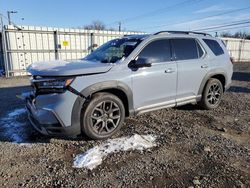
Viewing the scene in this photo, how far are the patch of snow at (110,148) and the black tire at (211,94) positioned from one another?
2133 millimetres

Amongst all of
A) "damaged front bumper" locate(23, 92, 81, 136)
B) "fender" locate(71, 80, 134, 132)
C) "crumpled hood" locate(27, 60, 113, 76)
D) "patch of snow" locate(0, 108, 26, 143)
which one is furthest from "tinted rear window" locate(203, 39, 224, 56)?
"patch of snow" locate(0, 108, 26, 143)

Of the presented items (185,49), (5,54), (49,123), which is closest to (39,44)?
(5,54)

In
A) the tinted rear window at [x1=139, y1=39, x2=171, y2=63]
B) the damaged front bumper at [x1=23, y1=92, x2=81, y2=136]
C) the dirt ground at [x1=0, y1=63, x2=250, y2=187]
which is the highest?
the tinted rear window at [x1=139, y1=39, x2=171, y2=63]

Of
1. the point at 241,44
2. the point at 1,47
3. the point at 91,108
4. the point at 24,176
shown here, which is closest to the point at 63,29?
the point at 1,47

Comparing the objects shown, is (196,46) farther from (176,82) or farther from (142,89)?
(142,89)

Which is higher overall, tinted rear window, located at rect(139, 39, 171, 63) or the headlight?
tinted rear window, located at rect(139, 39, 171, 63)

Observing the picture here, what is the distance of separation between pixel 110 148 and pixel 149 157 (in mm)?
673

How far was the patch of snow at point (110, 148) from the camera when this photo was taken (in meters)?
3.57

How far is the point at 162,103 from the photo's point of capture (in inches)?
197

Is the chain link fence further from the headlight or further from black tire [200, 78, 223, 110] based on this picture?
black tire [200, 78, 223, 110]

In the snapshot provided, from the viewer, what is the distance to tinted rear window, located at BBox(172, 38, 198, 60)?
206 inches

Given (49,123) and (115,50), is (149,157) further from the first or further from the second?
(115,50)

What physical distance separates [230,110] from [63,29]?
10870 mm

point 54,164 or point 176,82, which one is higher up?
point 176,82
